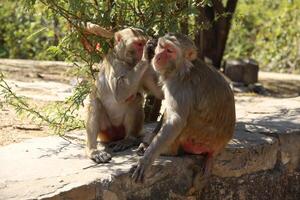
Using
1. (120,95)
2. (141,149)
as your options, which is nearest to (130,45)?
(120,95)

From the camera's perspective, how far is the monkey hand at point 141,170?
158 inches

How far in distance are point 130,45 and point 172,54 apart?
42 cm

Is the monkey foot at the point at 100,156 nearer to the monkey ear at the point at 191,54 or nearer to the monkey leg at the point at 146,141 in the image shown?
the monkey leg at the point at 146,141

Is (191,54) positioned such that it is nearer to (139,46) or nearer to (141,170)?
(139,46)

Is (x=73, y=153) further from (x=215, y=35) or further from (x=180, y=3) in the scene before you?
(x=215, y=35)

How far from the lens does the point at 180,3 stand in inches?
198

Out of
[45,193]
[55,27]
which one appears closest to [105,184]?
[45,193]

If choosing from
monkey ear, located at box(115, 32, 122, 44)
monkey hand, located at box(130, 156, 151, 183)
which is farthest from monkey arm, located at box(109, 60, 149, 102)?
monkey hand, located at box(130, 156, 151, 183)

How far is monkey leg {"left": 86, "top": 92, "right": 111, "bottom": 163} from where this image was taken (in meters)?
4.31

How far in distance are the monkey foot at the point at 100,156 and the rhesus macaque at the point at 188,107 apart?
315mm

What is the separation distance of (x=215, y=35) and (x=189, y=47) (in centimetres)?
547

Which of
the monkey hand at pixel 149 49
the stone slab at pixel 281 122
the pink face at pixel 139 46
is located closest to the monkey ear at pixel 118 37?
the pink face at pixel 139 46

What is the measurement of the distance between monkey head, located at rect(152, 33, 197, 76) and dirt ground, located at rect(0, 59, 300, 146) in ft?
5.48

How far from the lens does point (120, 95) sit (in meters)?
4.48
